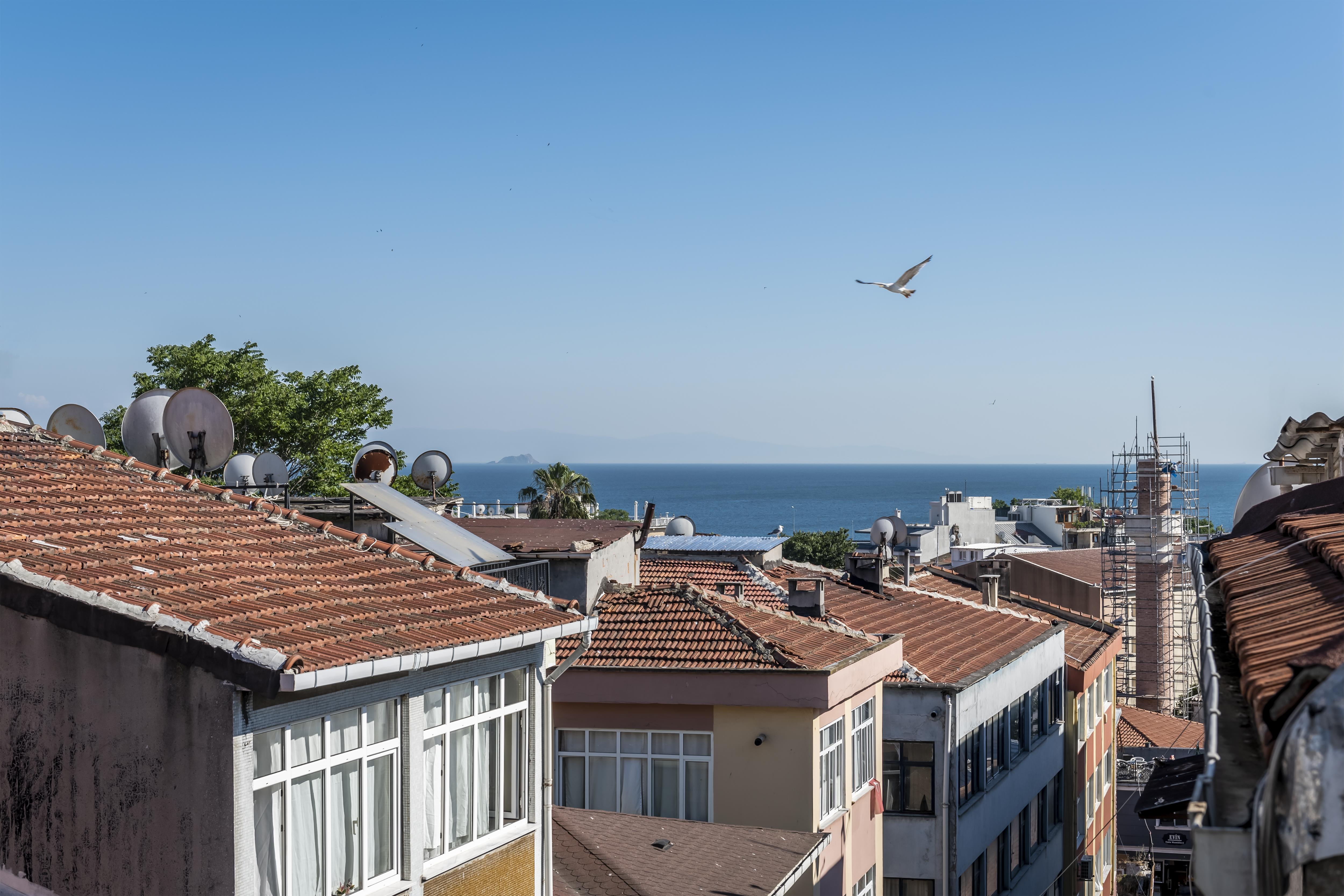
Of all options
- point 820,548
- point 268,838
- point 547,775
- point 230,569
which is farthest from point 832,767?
point 820,548

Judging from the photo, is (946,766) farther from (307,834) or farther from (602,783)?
(307,834)

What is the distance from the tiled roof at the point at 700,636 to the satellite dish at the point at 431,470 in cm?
882

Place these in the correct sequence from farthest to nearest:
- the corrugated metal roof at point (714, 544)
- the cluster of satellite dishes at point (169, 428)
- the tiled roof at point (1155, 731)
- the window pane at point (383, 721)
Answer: the tiled roof at point (1155, 731)
the corrugated metal roof at point (714, 544)
the cluster of satellite dishes at point (169, 428)
the window pane at point (383, 721)

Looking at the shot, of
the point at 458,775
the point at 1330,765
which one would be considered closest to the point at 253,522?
the point at 458,775

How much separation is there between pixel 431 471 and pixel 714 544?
667cm

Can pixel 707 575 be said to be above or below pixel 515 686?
below

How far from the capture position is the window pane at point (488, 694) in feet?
36.8

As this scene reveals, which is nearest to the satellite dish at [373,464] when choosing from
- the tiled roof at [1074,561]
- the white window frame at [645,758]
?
the white window frame at [645,758]

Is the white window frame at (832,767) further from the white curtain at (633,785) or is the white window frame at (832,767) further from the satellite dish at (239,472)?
the satellite dish at (239,472)

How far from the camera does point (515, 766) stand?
11844 mm

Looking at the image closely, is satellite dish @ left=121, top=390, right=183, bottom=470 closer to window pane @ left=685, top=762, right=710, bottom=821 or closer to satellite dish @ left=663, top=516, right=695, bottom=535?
window pane @ left=685, top=762, right=710, bottom=821

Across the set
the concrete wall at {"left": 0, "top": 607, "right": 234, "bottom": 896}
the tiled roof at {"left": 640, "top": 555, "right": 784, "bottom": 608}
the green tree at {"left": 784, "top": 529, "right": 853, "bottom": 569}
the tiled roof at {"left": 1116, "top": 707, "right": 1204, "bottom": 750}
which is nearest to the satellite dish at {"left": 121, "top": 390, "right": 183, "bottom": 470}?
the concrete wall at {"left": 0, "top": 607, "right": 234, "bottom": 896}

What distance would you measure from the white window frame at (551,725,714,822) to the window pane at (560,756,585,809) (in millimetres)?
26

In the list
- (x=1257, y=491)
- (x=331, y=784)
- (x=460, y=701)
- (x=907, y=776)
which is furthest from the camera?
(x=907, y=776)
